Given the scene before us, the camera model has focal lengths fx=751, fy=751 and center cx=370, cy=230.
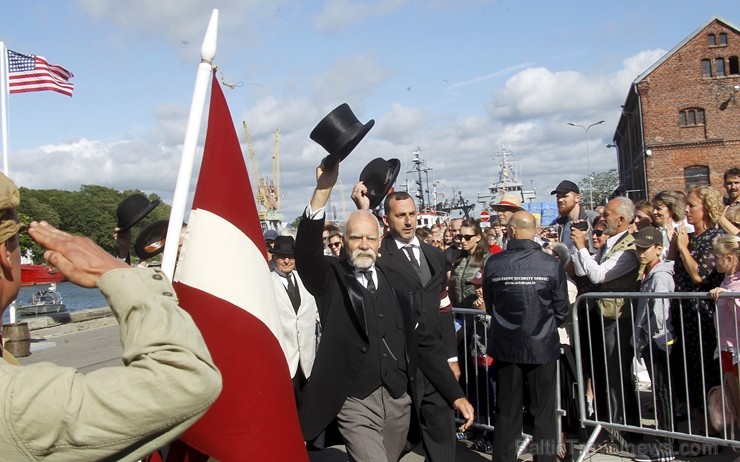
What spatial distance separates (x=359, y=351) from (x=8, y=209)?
2.69 m

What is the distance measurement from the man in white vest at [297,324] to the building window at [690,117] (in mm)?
47699

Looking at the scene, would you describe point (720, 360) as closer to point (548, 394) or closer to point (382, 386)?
point (548, 394)

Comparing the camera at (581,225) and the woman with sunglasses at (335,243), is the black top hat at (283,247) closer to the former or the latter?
the woman with sunglasses at (335,243)

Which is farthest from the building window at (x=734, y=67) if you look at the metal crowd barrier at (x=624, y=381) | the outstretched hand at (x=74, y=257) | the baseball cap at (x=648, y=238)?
the outstretched hand at (x=74, y=257)

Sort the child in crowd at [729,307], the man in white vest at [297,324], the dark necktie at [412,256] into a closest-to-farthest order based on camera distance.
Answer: the child in crowd at [729,307] < the dark necktie at [412,256] < the man in white vest at [297,324]

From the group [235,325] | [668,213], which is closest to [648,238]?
[668,213]

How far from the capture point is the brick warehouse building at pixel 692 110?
47656 millimetres

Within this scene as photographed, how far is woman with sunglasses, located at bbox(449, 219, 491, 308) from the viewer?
745 centimetres

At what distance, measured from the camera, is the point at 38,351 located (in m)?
→ 14.5

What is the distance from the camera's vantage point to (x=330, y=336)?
419 cm

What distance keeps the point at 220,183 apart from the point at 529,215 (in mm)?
3511

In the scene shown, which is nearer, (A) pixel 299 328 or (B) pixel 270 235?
(A) pixel 299 328

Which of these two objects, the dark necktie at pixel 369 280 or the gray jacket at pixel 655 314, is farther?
the gray jacket at pixel 655 314

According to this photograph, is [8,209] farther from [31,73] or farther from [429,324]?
[31,73]
